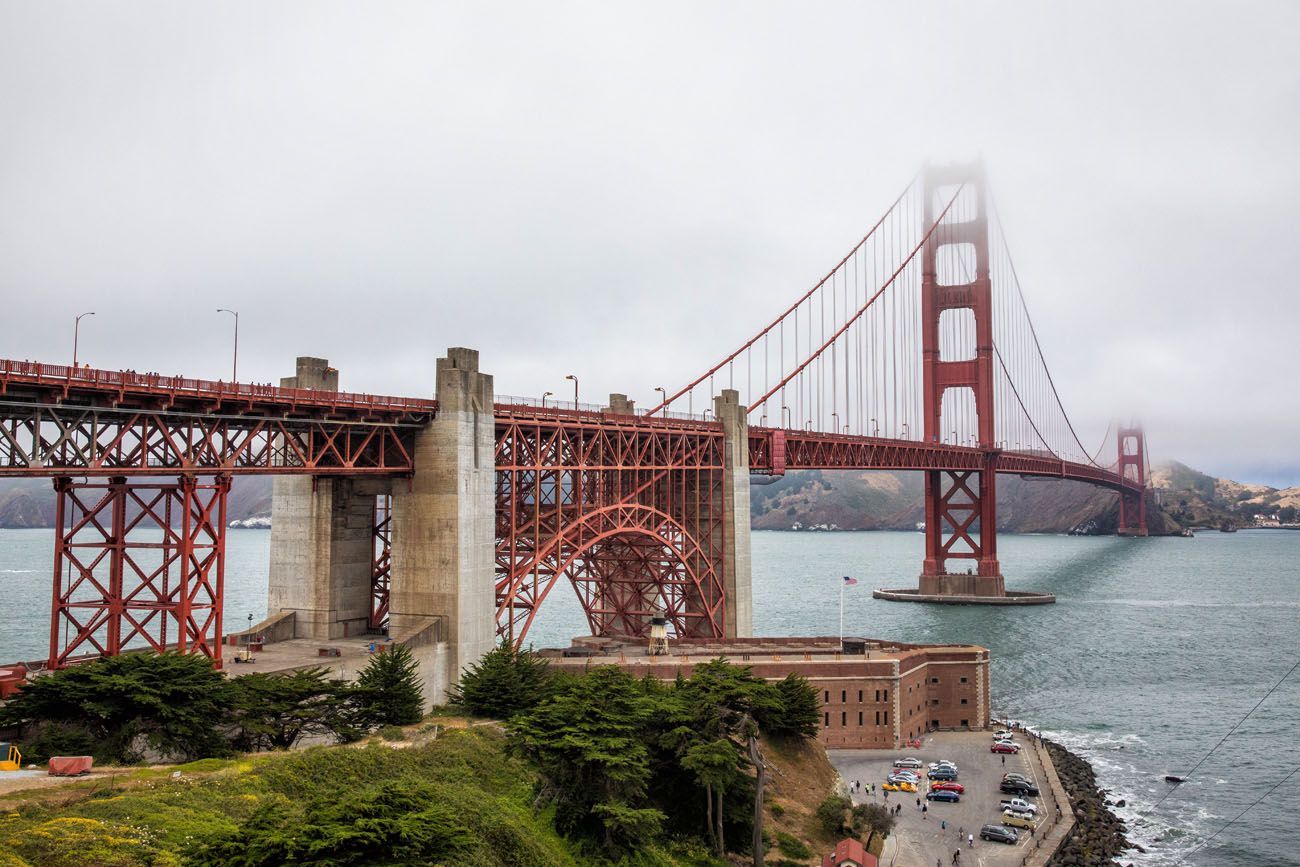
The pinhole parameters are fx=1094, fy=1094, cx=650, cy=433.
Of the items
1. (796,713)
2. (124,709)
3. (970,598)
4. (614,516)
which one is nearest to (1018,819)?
(796,713)

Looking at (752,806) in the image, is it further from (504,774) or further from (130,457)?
(130,457)

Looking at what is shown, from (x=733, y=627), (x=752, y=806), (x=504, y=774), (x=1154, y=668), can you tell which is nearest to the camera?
(x=504, y=774)

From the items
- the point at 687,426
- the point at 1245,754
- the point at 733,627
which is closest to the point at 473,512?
the point at 687,426

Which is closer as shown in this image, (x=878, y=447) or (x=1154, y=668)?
(x=1154, y=668)

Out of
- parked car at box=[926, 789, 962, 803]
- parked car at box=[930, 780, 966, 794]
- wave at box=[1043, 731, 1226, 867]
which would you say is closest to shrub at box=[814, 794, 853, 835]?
parked car at box=[926, 789, 962, 803]

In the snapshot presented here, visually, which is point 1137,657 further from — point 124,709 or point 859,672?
point 124,709
